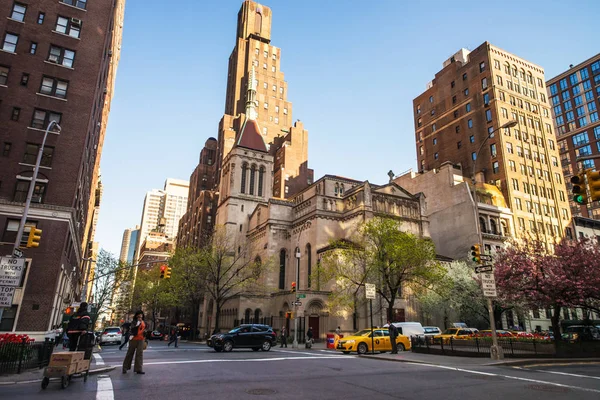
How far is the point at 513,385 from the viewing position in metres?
11.6

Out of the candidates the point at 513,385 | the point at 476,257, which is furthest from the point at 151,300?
the point at 513,385


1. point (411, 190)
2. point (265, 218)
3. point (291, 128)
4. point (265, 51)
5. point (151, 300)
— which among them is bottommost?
point (151, 300)

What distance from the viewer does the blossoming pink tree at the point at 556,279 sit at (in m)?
27.4

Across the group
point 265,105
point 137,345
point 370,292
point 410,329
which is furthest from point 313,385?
point 265,105

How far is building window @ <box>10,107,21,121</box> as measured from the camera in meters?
31.2

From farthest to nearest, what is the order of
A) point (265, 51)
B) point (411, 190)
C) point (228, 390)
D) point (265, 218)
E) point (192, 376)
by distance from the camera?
A: point (265, 51) < point (411, 190) < point (265, 218) < point (192, 376) < point (228, 390)

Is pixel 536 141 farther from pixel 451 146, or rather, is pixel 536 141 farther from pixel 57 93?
pixel 57 93

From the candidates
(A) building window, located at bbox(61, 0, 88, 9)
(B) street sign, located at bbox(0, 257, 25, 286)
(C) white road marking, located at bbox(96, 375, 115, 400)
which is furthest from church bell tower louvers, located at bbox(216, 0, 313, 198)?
(C) white road marking, located at bbox(96, 375, 115, 400)

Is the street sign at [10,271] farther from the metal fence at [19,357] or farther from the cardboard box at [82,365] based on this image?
the cardboard box at [82,365]

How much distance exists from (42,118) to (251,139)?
42.1 m

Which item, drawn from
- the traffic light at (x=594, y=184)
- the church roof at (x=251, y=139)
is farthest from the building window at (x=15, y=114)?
the church roof at (x=251, y=139)

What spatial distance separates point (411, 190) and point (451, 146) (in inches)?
503

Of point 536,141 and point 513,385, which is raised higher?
point 536,141

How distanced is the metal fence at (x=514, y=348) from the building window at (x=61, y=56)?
36.1 metres
